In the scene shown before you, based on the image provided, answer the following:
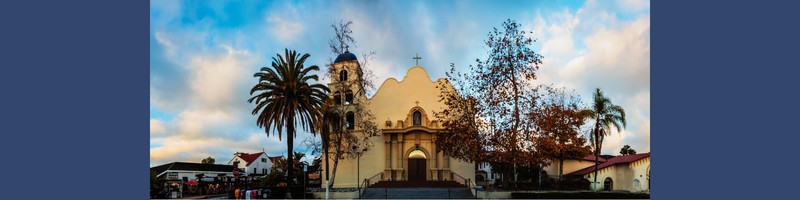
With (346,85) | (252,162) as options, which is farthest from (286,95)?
(252,162)

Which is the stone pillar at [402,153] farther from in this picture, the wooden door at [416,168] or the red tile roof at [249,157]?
the red tile roof at [249,157]

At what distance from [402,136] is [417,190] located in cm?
664

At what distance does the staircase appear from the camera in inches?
1139

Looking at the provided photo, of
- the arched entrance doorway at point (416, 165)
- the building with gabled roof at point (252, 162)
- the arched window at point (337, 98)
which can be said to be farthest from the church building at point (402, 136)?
the building with gabled roof at point (252, 162)

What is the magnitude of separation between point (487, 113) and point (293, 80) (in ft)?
39.0

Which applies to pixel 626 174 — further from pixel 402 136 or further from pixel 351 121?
pixel 351 121

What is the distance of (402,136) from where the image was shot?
36688mm

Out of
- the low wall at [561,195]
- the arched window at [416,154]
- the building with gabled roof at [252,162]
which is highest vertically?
the arched window at [416,154]

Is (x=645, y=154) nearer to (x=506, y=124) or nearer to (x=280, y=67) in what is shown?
(x=506, y=124)

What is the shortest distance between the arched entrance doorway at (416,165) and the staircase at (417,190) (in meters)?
2.37

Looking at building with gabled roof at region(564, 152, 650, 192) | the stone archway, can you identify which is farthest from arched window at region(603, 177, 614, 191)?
the stone archway

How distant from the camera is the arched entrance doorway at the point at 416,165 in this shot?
120ft

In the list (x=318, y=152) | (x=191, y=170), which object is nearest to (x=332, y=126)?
(x=318, y=152)

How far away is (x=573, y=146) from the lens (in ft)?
120
